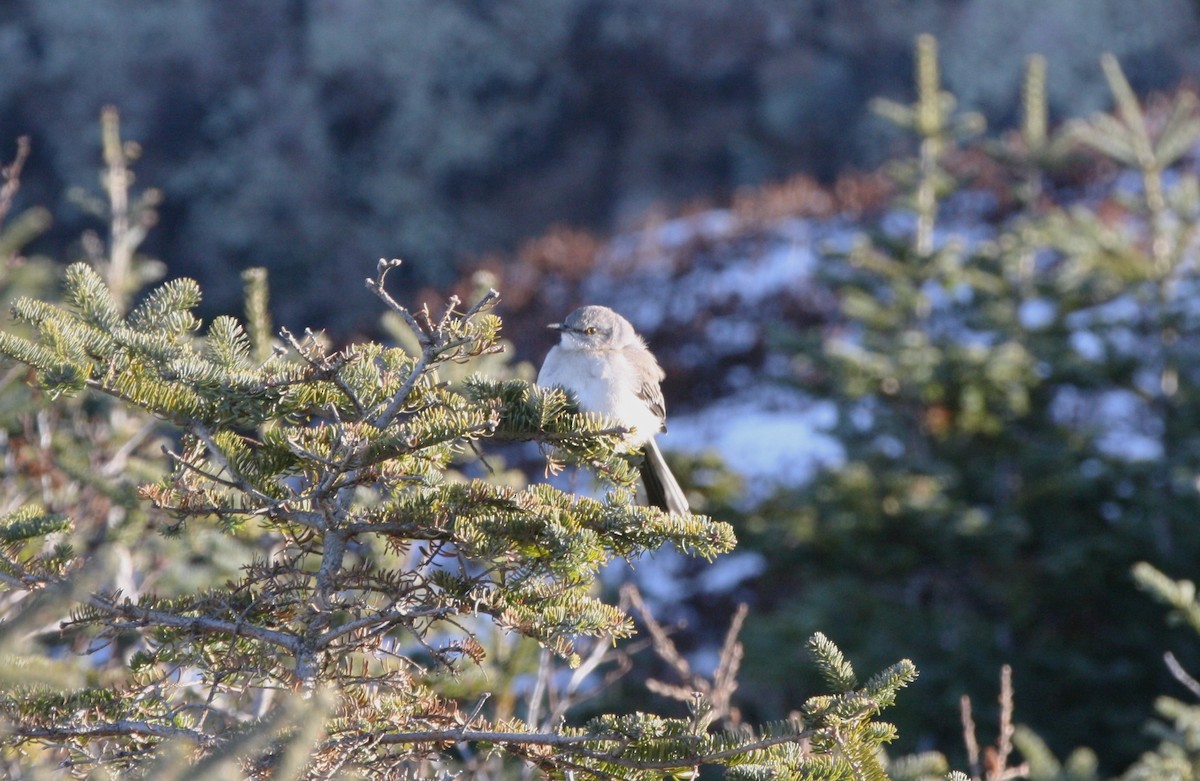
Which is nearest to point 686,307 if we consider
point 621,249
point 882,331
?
point 621,249

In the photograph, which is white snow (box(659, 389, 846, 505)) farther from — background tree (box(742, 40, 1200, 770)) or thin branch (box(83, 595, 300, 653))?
thin branch (box(83, 595, 300, 653))

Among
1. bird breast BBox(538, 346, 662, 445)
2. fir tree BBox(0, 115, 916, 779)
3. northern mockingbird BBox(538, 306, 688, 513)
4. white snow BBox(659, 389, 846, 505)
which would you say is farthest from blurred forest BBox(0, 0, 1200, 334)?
fir tree BBox(0, 115, 916, 779)

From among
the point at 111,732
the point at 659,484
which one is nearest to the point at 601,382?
the point at 659,484

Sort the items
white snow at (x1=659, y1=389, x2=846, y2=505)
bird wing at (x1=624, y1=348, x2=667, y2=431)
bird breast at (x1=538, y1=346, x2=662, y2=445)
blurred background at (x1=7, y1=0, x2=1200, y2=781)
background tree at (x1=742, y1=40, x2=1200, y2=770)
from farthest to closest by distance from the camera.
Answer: white snow at (x1=659, y1=389, x2=846, y2=505) < blurred background at (x1=7, y1=0, x2=1200, y2=781) < background tree at (x1=742, y1=40, x2=1200, y2=770) < bird wing at (x1=624, y1=348, x2=667, y2=431) < bird breast at (x1=538, y1=346, x2=662, y2=445)

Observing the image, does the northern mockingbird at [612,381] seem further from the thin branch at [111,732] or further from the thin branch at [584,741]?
the thin branch at [111,732]

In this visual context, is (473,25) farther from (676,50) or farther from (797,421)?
(797,421)

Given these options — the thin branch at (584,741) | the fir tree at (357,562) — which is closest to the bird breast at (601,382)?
the fir tree at (357,562)

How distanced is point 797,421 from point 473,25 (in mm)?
8730

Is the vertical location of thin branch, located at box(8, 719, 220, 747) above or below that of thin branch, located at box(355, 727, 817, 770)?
above

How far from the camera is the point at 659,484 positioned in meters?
4.23

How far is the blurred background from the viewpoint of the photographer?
8.28 metres

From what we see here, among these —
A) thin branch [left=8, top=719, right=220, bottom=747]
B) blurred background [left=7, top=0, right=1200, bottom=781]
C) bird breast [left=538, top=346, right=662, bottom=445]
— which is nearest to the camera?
thin branch [left=8, top=719, right=220, bottom=747]

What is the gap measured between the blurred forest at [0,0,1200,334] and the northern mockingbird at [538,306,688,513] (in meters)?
12.3

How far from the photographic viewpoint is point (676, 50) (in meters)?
17.5
